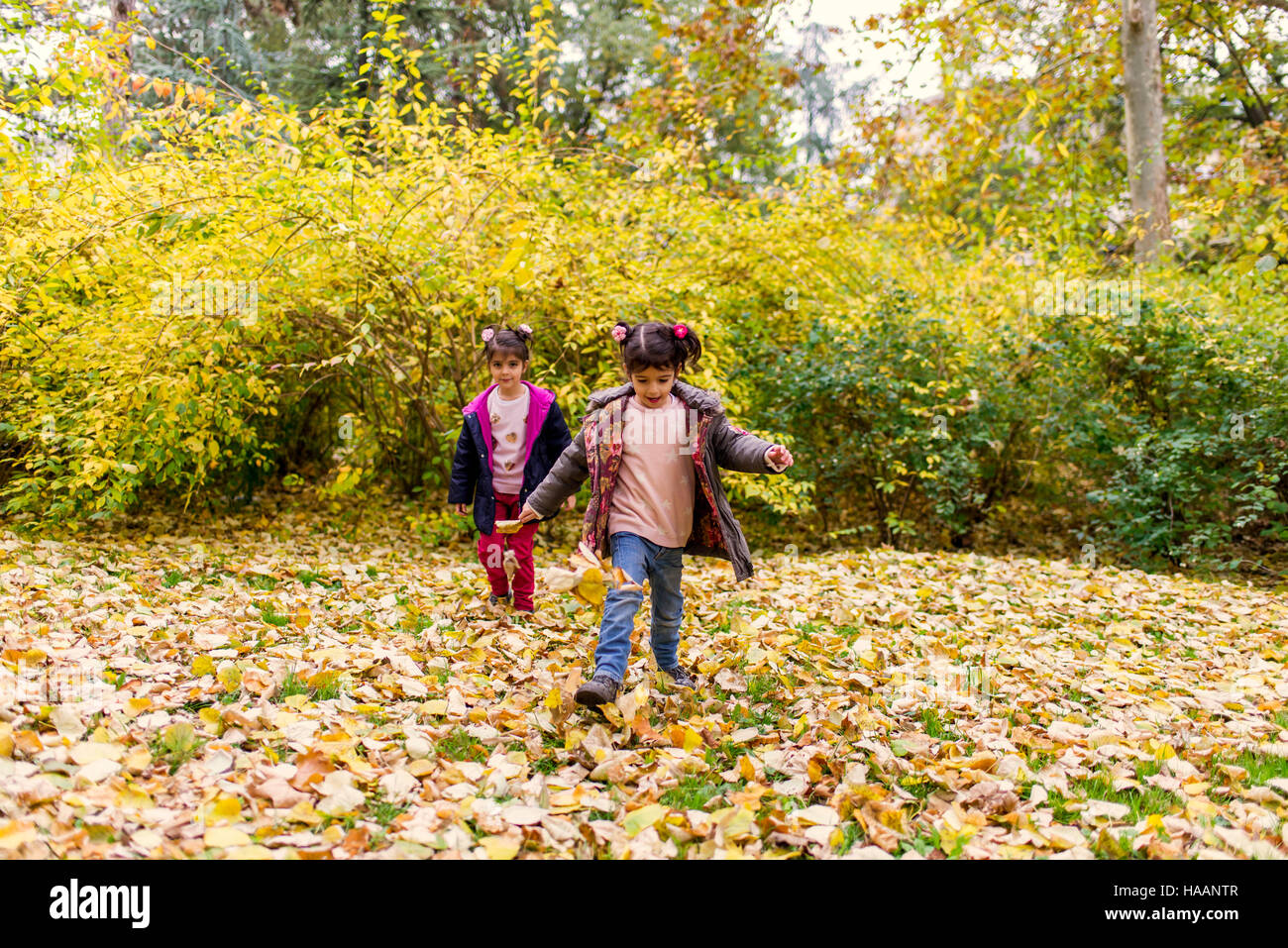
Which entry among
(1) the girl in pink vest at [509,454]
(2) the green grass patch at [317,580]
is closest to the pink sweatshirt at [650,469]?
(1) the girl in pink vest at [509,454]

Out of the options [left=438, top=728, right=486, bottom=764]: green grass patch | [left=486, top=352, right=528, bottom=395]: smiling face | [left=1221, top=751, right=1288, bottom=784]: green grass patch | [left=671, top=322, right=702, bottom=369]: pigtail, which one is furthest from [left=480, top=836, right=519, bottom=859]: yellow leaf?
[left=486, top=352, right=528, bottom=395]: smiling face

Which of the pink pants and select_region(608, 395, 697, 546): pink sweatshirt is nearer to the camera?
select_region(608, 395, 697, 546): pink sweatshirt

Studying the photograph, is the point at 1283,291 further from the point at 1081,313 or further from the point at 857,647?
the point at 857,647

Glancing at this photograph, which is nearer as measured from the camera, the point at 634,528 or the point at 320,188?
the point at 634,528

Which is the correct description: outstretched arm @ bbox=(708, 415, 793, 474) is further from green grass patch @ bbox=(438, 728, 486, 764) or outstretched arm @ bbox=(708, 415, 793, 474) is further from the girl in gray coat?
green grass patch @ bbox=(438, 728, 486, 764)

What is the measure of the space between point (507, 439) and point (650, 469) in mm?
1417

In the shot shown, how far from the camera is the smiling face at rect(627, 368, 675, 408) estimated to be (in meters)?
3.08

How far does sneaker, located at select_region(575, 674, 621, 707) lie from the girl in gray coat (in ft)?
0.64

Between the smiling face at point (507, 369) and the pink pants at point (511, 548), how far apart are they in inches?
20.1

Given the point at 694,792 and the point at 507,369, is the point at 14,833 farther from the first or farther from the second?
the point at 507,369

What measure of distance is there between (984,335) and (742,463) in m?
5.17

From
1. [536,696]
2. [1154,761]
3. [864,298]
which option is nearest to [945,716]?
[1154,761]
